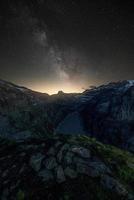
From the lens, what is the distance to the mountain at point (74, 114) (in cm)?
1858

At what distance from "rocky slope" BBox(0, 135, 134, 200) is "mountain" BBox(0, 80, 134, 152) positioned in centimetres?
1014

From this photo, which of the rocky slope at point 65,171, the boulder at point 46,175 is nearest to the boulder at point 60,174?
the rocky slope at point 65,171

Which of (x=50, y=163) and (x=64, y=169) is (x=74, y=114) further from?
(x=64, y=169)

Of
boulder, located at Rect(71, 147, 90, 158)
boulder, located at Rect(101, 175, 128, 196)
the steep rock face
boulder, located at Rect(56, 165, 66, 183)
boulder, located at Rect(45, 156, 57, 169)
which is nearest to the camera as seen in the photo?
boulder, located at Rect(101, 175, 128, 196)

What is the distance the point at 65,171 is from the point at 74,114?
625 inches

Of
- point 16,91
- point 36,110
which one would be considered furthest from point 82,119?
point 16,91

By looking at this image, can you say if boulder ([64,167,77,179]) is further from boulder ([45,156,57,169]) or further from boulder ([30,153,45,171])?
boulder ([30,153,45,171])

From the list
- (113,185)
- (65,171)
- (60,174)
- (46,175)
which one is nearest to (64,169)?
(65,171)

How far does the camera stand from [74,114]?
21.8m

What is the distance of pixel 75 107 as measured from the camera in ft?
73.9

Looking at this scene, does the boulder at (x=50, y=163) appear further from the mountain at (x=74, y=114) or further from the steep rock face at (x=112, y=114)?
the steep rock face at (x=112, y=114)

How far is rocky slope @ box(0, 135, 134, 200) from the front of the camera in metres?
5.44

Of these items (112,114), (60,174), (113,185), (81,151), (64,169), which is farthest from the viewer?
(112,114)

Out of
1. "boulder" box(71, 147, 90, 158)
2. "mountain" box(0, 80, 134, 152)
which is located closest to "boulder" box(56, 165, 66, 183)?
"boulder" box(71, 147, 90, 158)
